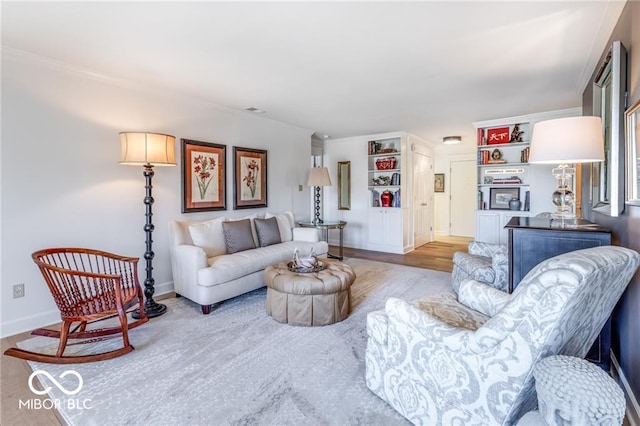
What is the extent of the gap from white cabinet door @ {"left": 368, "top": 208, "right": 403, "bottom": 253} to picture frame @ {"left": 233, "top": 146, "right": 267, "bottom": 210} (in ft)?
7.84

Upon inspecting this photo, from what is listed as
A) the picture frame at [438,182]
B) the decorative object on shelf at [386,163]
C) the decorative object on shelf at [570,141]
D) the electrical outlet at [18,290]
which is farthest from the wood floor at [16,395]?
the picture frame at [438,182]

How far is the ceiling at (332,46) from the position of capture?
1998mm

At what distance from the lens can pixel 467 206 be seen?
770 cm

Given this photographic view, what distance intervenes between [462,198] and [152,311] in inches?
285

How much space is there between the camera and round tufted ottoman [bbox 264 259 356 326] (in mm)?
2684

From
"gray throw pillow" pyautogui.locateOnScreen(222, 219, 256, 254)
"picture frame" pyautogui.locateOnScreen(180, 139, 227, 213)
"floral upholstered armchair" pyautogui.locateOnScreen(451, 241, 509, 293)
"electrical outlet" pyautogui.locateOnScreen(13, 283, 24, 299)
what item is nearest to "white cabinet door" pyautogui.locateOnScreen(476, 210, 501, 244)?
"floral upholstered armchair" pyautogui.locateOnScreen(451, 241, 509, 293)

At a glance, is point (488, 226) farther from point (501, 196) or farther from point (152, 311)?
point (152, 311)

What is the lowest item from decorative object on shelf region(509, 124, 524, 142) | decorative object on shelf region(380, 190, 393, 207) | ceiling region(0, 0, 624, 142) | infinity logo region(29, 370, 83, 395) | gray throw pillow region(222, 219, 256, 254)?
infinity logo region(29, 370, 83, 395)

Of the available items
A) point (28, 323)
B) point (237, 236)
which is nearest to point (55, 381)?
point (28, 323)

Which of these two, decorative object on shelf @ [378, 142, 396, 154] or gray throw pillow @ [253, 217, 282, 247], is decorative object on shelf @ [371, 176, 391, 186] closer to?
decorative object on shelf @ [378, 142, 396, 154]

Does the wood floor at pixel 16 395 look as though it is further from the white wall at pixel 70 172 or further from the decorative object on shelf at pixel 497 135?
the decorative object on shelf at pixel 497 135

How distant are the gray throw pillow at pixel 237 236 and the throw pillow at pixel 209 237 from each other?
0.20 ft

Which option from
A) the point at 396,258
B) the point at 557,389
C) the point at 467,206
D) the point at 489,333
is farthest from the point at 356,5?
the point at 467,206

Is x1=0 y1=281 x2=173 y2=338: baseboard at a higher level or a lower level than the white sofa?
lower
